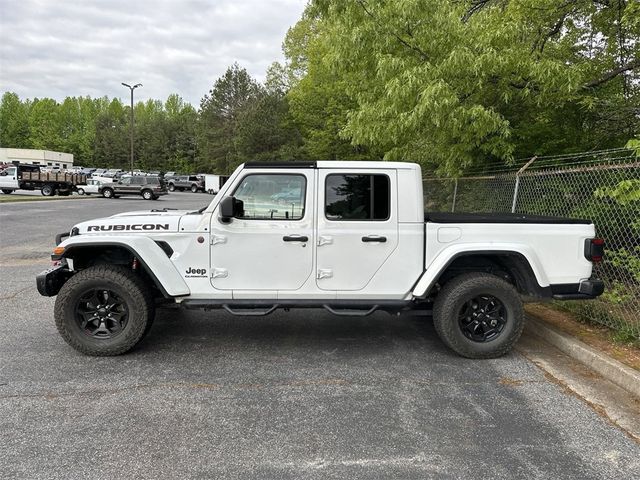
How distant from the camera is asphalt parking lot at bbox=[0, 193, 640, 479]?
2744 millimetres

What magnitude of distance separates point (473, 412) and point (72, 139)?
111 metres

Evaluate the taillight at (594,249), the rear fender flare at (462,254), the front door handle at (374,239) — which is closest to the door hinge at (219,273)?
the front door handle at (374,239)

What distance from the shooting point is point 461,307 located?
4.39 metres

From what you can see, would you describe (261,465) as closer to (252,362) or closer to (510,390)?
(252,362)

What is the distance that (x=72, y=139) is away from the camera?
9769 cm

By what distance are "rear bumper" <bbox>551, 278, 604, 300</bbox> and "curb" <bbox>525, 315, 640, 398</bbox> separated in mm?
513

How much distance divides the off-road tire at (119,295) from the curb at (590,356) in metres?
4.13

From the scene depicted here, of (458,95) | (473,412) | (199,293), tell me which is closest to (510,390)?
(473,412)

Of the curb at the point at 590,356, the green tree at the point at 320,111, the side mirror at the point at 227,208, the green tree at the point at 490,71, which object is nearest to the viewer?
the curb at the point at 590,356

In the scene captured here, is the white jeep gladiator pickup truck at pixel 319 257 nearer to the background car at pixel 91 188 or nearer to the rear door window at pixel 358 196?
the rear door window at pixel 358 196

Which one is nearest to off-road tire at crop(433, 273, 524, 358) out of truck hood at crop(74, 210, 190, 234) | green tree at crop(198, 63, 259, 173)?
truck hood at crop(74, 210, 190, 234)

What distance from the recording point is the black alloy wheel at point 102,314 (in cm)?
434

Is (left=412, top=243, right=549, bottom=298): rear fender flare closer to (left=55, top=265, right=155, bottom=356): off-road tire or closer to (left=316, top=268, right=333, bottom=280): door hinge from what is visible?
(left=316, top=268, right=333, bottom=280): door hinge

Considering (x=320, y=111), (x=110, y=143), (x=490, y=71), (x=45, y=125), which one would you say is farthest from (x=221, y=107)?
(x=45, y=125)
